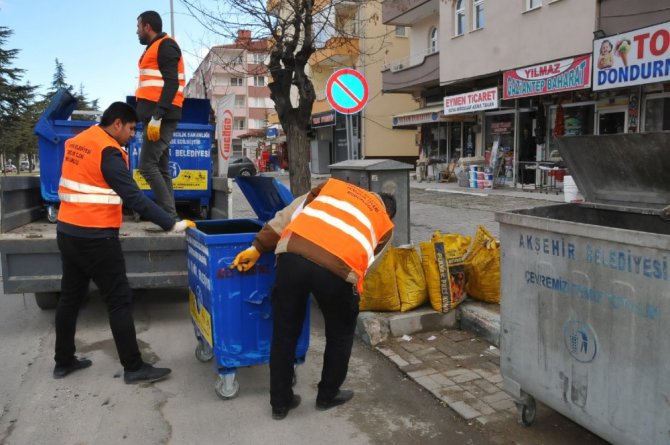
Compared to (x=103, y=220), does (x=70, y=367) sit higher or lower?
lower

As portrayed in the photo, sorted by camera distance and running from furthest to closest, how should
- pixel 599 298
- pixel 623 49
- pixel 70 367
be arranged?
pixel 623 49
pixel 70 367
pixel 599 298

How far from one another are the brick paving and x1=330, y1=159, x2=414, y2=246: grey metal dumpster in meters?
1.71

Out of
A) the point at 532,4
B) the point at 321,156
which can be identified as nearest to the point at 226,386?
the point at 532,4

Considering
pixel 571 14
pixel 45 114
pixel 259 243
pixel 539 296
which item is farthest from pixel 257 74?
pixel 571 14

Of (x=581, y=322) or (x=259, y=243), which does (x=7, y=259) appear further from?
(x=581, y=322)

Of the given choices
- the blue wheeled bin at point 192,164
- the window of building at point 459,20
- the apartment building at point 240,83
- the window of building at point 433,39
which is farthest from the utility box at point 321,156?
the blue wheeled bin at point 192,164

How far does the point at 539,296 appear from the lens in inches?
115

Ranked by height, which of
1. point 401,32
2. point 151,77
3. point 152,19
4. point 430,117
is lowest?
point 151,77

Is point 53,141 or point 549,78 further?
point 549,78

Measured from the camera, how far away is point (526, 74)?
1572 centimetres

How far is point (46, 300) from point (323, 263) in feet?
12.6

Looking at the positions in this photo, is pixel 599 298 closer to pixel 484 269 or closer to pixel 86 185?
pixel 484 269

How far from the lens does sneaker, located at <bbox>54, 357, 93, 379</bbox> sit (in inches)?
160

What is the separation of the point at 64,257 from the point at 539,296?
10.4 feet
